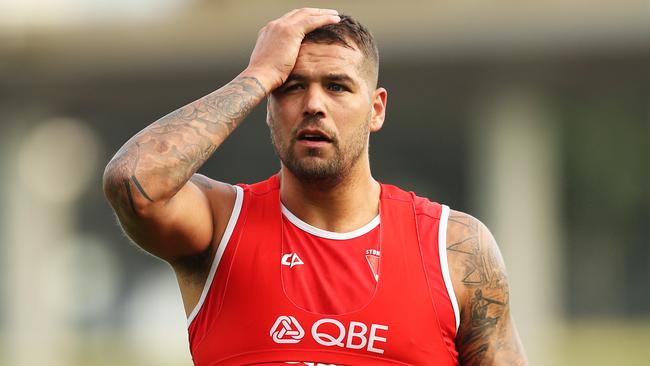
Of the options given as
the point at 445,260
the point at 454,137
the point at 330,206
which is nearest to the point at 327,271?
the point at 330,206

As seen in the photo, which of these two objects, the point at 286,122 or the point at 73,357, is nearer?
the point at 286,122

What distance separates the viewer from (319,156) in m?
4.40

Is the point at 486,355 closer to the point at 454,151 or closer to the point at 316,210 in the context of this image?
the point at 316,210

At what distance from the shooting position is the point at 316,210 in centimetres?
462

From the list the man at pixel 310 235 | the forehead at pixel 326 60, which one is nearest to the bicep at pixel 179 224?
the man at pixel 310 235

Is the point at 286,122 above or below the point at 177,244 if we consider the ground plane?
above

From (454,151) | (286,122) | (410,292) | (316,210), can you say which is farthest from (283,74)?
(454,151)

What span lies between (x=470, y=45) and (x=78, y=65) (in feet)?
21.7

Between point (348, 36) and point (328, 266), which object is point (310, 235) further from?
point (348, 36)

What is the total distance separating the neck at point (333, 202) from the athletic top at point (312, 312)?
0.14 m

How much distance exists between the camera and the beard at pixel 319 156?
173 inches

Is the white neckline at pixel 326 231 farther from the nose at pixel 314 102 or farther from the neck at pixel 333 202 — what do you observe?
the nose at pixel 314 102

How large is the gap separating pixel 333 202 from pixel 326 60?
0.54 meters

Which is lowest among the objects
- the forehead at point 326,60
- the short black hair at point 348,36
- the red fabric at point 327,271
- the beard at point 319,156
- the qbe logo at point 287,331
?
the qbe logo at point 287,331
